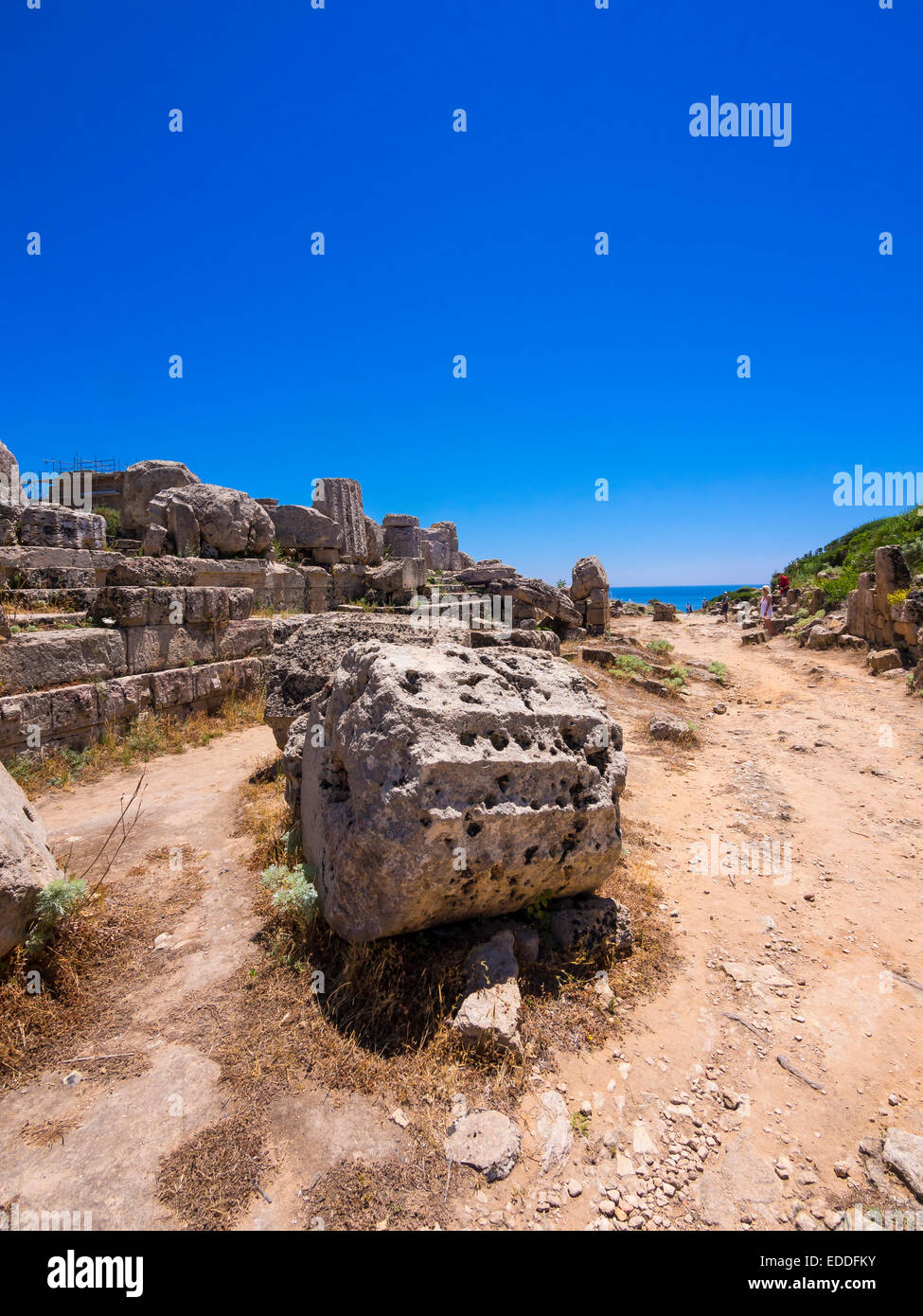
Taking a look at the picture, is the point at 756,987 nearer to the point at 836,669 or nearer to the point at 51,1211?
the point at 51,1211

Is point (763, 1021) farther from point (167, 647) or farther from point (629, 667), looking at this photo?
point (629, 667)

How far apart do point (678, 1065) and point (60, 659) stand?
6.83m

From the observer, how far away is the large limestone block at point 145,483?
1286 centimetres

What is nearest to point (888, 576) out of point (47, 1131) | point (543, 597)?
point (543, 597)

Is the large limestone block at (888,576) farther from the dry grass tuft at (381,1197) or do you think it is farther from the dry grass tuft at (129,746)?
the dry grass tuft at (381,1197)

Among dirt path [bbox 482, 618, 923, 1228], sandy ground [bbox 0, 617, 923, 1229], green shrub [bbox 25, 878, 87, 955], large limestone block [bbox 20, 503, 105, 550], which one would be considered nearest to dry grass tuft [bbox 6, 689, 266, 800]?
sandy ground [bbox 0, 617, 923, 1229]

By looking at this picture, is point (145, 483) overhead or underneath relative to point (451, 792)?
overhead

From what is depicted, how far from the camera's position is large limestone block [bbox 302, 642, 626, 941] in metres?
2.87

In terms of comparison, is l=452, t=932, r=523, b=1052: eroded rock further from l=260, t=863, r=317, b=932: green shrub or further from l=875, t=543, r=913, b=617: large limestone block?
l=875, t=543, r=913, b=617: large limestone block

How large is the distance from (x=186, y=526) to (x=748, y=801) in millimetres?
9667

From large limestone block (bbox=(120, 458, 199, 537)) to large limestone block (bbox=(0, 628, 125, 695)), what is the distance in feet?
22.5

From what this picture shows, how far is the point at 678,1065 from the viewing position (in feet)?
9.00
